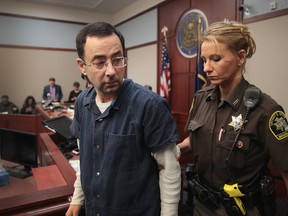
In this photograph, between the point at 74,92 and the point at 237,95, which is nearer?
the point at 237,95

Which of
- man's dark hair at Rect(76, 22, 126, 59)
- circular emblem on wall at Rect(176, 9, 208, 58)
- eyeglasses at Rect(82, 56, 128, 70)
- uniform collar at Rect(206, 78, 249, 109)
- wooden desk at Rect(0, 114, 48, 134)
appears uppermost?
circular emblem on wall at Rect(176, 9, 208, 58)

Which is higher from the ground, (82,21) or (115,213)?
(82,21)

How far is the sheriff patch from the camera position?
97cm

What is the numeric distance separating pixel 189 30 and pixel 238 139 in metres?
4.07

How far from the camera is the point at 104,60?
902 mm

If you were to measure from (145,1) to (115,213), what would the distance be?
6.08m

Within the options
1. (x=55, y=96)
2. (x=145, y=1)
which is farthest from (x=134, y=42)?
(x=55, y=96)

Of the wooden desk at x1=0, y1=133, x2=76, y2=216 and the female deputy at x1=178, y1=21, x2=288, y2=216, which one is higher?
the female deputy at x1=178, y1=21, x2=288, y2=216

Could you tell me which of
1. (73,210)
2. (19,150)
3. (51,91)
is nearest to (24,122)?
(19,150)

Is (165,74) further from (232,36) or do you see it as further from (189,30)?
(232,36)

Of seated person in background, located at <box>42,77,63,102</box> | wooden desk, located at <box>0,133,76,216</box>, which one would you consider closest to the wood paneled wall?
seated person in background, located at <box>42,77,63,102</box>

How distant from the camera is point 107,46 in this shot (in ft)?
2.92

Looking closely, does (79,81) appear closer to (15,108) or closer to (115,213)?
(15,108)

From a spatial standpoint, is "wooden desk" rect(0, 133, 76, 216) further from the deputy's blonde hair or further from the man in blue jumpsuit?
the deputy's blonde hair
